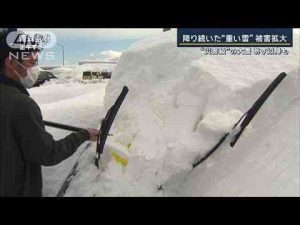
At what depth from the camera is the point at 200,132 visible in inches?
118

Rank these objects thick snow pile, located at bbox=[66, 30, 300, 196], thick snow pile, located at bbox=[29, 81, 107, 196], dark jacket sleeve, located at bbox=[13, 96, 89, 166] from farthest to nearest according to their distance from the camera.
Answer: thick snow pile, located at bbox=[29, 81, 107, 196] → thick snow pile, located at bbox=[66, 30, 300, 196] → dark jacket sleeve, located at bbox=[13, 96, 89, 166]

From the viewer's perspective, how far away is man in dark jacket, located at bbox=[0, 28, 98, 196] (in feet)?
7.94

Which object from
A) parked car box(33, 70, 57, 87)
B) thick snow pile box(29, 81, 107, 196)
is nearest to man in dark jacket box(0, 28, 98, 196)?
parked car box(33, 70, 57, 87)

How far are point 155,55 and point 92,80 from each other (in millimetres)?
1513

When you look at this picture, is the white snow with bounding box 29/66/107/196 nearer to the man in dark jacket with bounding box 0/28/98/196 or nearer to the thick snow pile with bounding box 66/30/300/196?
the thick snow pile with bounding box 66/30/300/196

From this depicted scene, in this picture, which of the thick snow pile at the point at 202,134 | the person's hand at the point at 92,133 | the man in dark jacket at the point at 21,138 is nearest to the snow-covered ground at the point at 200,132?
the thick snow pile at the point at 202,134

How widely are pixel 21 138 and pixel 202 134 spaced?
3.87 ft

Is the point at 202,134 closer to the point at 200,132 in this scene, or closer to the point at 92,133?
the point at 200,132

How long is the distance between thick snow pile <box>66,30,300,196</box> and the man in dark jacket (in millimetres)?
684

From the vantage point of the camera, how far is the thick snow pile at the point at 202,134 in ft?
9.20

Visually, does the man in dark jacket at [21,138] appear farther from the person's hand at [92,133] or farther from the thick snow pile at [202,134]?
the thick snow pile at [202,134]

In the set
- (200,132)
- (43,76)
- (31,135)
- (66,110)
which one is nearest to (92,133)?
(31,135)

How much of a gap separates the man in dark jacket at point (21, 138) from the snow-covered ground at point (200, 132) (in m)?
0.67
